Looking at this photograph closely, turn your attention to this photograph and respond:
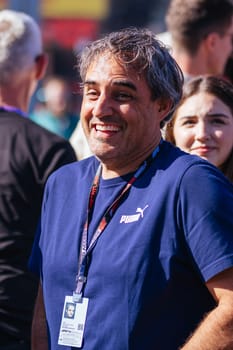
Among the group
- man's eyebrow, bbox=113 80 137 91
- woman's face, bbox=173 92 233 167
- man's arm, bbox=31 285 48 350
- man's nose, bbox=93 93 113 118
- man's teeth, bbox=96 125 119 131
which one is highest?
man's eyebrow, bbox=113 80 137 91

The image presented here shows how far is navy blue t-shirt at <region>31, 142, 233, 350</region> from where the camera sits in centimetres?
340

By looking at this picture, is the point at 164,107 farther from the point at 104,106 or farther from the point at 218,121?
the point at 218,121

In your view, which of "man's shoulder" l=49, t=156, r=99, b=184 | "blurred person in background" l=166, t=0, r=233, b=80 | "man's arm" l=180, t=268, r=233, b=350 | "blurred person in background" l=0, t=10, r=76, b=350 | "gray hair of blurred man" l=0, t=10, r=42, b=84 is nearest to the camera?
"man's arm" l=180, t=268, r=233, b=350

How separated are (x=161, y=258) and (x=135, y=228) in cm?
15

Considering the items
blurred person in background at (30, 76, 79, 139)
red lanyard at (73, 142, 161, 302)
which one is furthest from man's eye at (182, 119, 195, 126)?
blurred person in background at (30, 76, 79, 139)

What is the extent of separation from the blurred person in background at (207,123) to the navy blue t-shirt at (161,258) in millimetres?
796

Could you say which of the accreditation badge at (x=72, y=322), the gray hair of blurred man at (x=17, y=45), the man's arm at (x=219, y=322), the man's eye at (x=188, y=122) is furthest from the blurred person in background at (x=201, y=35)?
the man's arm at (x=219, y=322)

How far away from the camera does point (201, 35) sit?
595cm

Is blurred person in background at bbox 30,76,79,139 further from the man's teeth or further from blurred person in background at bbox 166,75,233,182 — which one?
the man's teeth

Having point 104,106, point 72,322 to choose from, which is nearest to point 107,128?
point 104,106

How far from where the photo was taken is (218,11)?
19.8 feet

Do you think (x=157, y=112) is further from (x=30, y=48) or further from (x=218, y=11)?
(x=218, y=11)

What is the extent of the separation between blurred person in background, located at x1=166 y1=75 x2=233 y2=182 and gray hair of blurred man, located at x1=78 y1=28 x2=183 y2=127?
561 mm

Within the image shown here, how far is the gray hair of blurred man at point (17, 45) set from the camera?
5180mm
